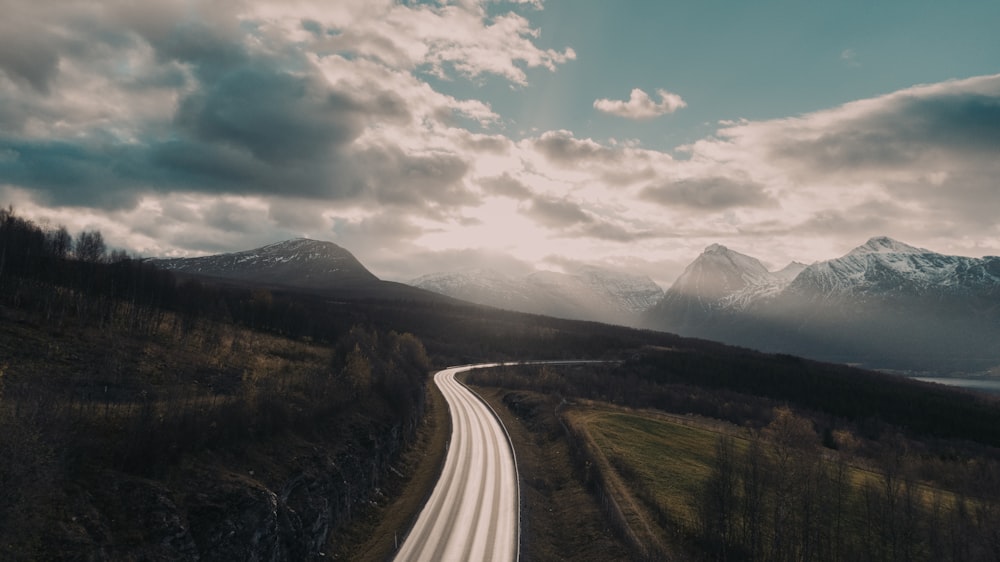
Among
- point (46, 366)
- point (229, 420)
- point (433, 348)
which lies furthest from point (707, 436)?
point (433, 348)

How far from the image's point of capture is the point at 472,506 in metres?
47.7

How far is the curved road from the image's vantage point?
127ft

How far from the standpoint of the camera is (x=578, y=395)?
400 ft

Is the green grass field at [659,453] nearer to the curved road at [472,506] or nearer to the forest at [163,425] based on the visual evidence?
the curved road at [472,506]

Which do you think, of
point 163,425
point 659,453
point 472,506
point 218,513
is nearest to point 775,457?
point 659,453

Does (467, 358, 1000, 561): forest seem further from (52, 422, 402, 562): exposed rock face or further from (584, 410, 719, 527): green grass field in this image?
(52, 422, 402, 562): exposed rock face

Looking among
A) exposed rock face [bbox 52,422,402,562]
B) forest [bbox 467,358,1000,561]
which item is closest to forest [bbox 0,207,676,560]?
exposed rock face [bbox 52,422,402,562]

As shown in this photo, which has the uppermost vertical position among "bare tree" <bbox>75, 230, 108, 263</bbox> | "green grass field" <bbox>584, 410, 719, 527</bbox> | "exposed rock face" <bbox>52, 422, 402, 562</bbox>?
"bare tree" <bbox>75, 230, 108, 263</bbox>

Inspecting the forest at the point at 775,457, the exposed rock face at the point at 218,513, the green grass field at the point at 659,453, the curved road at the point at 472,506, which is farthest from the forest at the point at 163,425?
the green grass field at the point at 659,453

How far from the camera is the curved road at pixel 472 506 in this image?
127 feet

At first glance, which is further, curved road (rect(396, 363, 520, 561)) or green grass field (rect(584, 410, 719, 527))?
green grass field (rect(584, 410, 719, 527))

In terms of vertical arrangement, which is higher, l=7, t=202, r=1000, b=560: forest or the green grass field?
l=7, t=202, r=1000, b=560: forest

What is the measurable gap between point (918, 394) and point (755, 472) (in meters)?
171

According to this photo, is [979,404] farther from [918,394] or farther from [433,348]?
[433,348]
